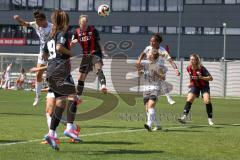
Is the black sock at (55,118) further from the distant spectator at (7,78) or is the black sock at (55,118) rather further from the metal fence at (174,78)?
the distant spectator at (7,78)

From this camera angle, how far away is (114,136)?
458 inches

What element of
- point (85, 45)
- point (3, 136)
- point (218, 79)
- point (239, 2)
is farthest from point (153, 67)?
Result: point (239, 2)

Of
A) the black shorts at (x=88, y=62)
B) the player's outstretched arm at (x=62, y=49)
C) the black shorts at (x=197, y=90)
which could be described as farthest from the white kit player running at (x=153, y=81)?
the player's outstretched arm at (x=62, y=49)

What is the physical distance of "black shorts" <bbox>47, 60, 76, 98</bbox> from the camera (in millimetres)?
9625

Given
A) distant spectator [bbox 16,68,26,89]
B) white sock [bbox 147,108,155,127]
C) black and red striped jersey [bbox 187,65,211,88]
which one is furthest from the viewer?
distant spectator [bbox 16,68,26,89]

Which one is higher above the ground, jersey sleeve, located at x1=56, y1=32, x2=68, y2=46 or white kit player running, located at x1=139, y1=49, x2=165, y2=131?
jersey sleeve, located at x1=56, y1=32, x2=68, y2=46

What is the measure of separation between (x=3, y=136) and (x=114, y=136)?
2096 millimetres

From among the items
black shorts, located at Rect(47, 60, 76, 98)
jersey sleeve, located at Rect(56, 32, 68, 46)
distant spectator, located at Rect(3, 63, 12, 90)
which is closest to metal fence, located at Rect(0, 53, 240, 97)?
distant spectator, located at Rect(3, 63, 12, 90)

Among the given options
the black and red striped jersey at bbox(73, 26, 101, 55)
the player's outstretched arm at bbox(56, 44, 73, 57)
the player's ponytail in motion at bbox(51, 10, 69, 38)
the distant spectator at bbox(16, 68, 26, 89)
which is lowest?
the distant spectator at bbox(16, 68, 26, 89)

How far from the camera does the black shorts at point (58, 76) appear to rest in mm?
9625

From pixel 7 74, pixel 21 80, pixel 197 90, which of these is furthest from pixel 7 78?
pixel 197 90

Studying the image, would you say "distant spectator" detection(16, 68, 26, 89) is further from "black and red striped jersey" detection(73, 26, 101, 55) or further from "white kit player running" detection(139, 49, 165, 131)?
"white kit player running" detection(139, 49, 165, 131)

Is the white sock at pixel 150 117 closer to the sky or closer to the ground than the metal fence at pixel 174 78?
closer to the sky

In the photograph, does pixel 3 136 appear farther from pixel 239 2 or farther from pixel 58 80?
pixel 239 2
